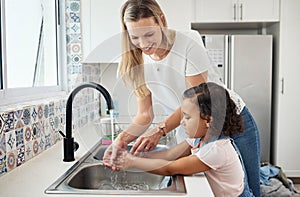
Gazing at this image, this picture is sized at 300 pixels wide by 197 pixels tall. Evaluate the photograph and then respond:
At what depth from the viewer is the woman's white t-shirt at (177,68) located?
1.29 meters

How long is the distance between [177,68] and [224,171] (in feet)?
1.53

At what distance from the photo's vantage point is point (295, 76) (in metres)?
2.74

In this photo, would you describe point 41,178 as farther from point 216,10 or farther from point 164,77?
point 216,10

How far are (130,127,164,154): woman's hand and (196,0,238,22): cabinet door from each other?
1561 millimetres

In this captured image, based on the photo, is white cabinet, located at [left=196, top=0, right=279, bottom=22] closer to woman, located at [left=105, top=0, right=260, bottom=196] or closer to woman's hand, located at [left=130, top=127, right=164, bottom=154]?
woman, located at [left=105, top=0, right=260, bottom=196]

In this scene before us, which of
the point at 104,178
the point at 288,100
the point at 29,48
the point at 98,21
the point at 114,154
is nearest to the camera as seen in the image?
the point at 114,154

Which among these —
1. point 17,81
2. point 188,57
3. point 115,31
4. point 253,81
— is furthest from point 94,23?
point 253,81

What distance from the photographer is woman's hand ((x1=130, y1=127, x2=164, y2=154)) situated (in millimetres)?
1168

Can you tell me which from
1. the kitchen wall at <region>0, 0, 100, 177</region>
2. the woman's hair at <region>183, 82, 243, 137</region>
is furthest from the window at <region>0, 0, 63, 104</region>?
the woman's hair at <region>183, 82, 243, 137</region>

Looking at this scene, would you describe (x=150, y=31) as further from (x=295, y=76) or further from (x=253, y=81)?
(x=295, y=76)

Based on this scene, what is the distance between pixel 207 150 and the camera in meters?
1.05

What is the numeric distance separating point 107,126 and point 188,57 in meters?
0.58

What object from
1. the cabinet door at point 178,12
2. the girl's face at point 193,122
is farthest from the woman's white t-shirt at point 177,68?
the cabinet door at point 178,12

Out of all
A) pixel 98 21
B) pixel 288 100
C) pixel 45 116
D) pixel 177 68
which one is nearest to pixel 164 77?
pixel 177 68
